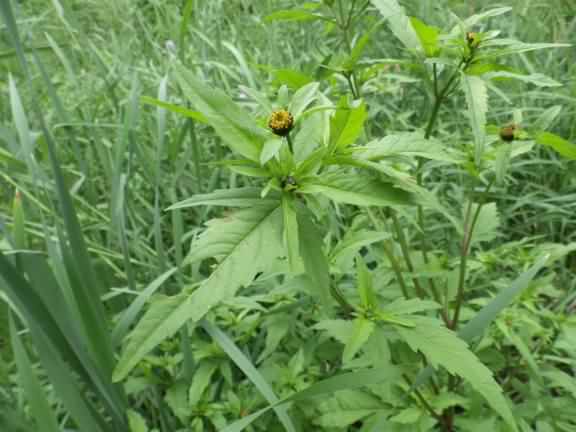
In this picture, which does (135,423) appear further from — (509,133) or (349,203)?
(509,133)

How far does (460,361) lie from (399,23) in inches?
23.9

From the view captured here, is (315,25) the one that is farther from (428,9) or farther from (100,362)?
A: (100,362)

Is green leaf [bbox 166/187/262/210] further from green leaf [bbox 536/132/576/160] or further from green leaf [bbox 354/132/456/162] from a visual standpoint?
green leaf [bbox 536/132/576/160]

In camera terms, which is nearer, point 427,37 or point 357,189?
point 357,189

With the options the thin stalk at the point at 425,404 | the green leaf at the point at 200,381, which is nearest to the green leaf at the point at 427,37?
the thin stalk at the point at 425,404

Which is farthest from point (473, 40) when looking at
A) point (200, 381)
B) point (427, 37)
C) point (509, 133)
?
point (200, 381)

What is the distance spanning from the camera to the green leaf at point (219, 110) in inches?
27.2

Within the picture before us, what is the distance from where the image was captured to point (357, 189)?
0.72 m

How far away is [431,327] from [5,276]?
77cm

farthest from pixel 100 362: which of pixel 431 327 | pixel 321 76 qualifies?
pixel 321 76

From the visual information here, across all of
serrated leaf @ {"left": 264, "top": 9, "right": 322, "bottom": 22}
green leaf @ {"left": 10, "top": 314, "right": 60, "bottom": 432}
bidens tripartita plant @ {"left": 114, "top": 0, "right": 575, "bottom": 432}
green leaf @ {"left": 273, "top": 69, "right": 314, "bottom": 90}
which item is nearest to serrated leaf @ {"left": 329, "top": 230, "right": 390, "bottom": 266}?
bidens tripartita plant @ {"left": 114, "top": 0, "right": 575, "bottom": 432}

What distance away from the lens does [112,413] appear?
42.2 inches

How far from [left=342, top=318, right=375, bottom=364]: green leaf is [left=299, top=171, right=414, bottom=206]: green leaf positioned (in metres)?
0.30

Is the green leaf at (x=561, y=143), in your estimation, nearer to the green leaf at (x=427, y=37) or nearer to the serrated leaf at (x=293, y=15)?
the green leaf at (x=427, y=37)
